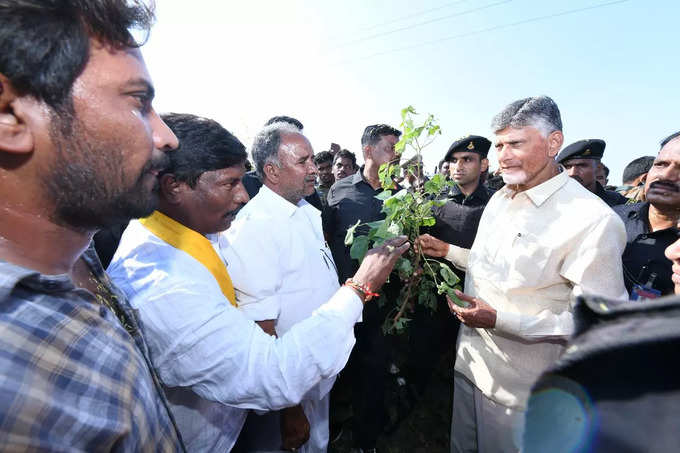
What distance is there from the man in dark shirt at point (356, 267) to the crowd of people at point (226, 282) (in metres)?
0.90

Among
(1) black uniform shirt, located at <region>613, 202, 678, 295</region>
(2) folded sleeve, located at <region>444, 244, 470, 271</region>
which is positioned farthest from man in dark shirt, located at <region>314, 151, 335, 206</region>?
(1) black uniform shirt, located at <region>613, 202, 678, 295</region>

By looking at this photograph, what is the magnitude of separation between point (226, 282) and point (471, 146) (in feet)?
12.3

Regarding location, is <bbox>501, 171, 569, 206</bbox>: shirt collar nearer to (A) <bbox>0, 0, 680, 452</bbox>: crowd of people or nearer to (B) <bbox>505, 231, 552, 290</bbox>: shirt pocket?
(A) <bbox>0, 0, 680, 452</bbox>: crowd of people

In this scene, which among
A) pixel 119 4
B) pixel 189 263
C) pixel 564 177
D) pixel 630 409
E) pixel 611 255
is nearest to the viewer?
pixel 630 409

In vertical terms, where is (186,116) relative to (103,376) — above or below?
above

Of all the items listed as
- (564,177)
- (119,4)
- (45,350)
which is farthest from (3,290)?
(564,177)

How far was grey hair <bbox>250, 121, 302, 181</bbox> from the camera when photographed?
→ 259cm

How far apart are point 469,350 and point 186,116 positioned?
8.66 ft

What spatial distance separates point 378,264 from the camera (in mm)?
1911

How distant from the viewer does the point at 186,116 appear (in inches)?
68.0

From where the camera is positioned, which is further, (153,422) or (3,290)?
(153,422)

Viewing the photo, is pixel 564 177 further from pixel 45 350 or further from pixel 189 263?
pixel 45 350

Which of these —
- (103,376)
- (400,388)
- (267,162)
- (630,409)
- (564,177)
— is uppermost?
(564,177)

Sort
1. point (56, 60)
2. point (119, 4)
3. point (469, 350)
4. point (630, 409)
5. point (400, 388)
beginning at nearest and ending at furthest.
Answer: point (630, 409), point (56, 60), point (119, 4), point (469, 350), point (400, 388)
